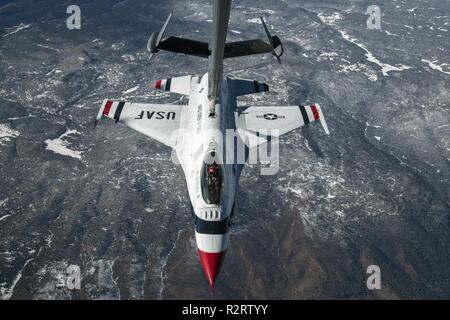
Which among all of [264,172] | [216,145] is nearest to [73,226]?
[264,172]

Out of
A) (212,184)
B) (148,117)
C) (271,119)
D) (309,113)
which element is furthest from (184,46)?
(309,113)

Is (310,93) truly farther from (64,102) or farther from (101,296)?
(101,296)

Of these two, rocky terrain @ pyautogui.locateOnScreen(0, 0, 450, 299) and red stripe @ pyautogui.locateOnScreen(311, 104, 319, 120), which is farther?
rocky terrain @ pyautogui.locateOnScreen(0, 0, 450, 299)

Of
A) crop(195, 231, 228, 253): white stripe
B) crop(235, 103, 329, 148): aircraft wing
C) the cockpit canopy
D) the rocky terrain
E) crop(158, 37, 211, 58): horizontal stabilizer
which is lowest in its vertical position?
the rocky terrain

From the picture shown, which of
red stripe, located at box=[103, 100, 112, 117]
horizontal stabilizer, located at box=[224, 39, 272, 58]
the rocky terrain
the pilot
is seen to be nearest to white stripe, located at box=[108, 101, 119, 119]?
red stripe, located at box=[103, 100, 112, 117]

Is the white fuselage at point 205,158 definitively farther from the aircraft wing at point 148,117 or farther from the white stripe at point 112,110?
the white stripe at point 112,110

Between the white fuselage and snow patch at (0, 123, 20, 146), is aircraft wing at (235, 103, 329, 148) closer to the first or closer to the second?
the white fuselage
